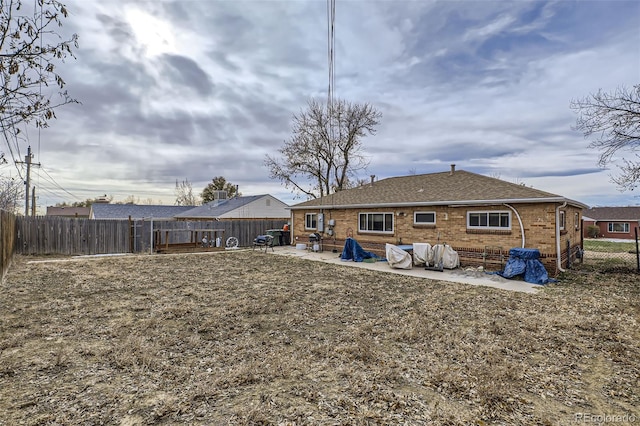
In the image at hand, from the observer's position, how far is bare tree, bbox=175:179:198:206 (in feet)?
169

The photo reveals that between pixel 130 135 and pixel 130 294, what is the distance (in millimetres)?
10294

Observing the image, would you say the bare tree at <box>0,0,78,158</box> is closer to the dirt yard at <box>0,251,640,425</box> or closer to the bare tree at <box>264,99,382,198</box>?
the dirt yard at <box>0,251,640,425</box>

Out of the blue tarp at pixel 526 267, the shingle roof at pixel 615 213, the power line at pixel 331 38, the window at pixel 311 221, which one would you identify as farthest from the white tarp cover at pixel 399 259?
the shingle roof at pixel 615 213

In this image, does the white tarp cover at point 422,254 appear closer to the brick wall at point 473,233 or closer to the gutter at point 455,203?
the brick wall at point 473,233

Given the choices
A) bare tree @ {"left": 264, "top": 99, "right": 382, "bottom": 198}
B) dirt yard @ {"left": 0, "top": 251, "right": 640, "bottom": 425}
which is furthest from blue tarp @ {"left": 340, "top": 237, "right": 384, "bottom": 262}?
bare tree @ {"left": 264, "top": 99, "right": 382, "bottom": 198}

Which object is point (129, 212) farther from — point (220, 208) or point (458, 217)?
point (458, 217)

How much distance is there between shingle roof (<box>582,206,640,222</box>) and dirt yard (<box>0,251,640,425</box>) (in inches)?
1454

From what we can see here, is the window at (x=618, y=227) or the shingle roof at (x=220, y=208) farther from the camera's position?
the window at (x=618, y=227)

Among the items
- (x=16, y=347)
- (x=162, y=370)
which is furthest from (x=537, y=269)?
(x=16, y=347)

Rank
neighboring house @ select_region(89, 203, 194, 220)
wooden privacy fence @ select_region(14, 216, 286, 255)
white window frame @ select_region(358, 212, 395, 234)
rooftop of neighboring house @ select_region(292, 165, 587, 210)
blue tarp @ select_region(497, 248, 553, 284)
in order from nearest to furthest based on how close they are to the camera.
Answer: blue tarp @ select_region(497, 248, 553, 284), rooftop of neighboring house @ select_region(292, 165, 587, 210), white window frame @ select_region(358, 212, 395, 234), wooden privacy fence @ select_region(14, 216, 286, 255), neighboring house @ select_region(89, 203, 194, 220)

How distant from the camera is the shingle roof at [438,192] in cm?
1095

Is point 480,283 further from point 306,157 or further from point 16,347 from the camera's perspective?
point 306,157

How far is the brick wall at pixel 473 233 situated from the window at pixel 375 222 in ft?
0.65

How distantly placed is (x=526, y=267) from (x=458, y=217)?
9.83 ft
